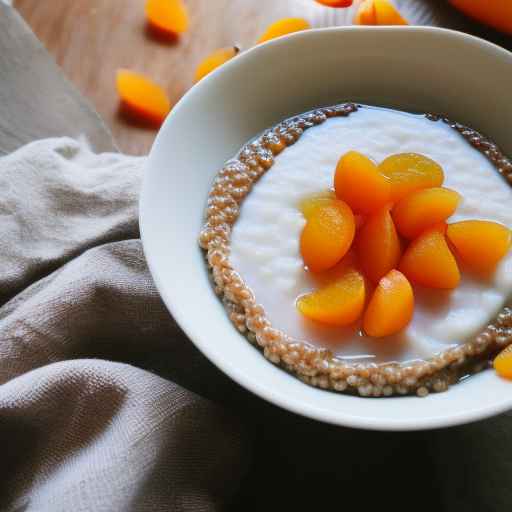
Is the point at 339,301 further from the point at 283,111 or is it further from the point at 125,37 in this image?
the point at 125,37

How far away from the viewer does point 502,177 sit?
0.85 metres

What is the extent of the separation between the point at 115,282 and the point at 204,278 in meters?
0.14

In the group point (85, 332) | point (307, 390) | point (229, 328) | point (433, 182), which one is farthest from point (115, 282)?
point (433, 182)

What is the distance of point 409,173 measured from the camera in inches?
31.0

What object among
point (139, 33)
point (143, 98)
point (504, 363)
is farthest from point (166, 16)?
point (504, 363)

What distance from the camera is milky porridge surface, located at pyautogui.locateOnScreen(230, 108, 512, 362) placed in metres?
0.73

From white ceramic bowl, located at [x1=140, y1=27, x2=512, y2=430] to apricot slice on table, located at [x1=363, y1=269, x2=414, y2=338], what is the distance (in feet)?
0.25

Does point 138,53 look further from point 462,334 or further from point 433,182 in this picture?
point 462,334

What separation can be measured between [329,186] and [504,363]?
29 cm

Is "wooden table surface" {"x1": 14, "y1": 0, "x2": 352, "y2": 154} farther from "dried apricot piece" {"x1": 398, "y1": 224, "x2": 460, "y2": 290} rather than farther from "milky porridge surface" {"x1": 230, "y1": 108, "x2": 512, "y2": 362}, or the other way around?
"dried apricot piece" {"x1": 398, "y1": 224, "x2": 460, "y2": 290}

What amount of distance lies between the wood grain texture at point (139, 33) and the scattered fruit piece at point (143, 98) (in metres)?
0.02

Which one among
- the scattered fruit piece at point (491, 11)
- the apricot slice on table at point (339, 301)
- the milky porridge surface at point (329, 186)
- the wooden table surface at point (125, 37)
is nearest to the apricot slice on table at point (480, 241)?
the milky porridge surface at point (329, 186)

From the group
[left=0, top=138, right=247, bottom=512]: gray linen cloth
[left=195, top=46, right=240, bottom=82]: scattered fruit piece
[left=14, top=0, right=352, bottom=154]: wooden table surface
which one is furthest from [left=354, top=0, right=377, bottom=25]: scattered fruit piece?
[left=0, top=138, right=247, bottom=512]: gray linen cloth

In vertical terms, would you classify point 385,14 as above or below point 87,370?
above
